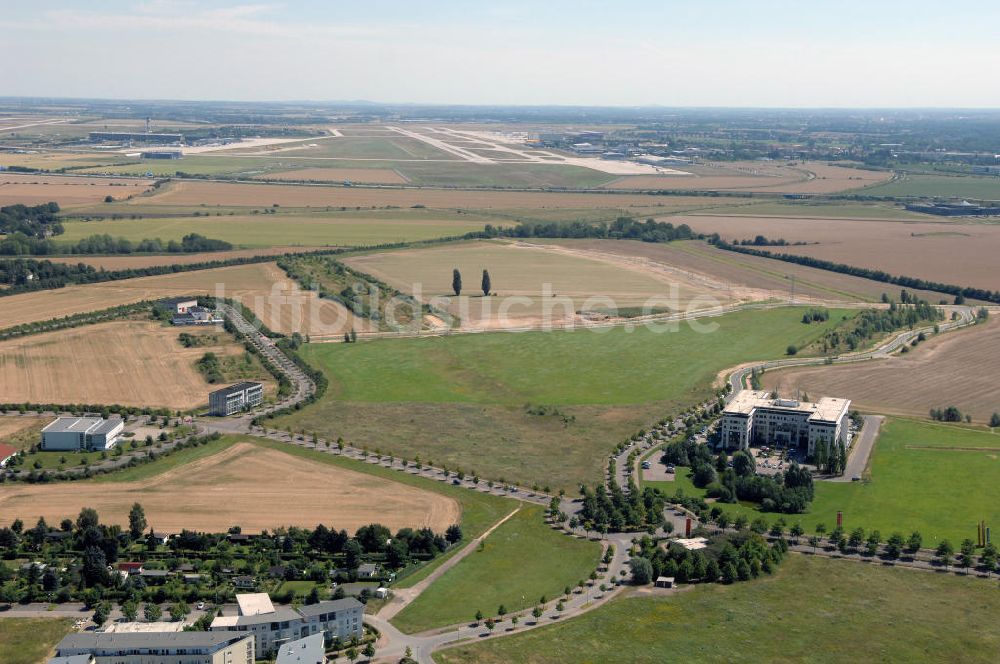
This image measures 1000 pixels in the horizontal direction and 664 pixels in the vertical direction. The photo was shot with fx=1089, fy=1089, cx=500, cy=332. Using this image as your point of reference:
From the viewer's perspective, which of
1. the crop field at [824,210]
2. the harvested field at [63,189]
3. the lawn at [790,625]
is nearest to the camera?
the lawn at [790,625]

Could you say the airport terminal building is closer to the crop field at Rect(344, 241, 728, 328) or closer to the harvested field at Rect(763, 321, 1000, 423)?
the harvested field at Rect(763, 321, 1000, 423)

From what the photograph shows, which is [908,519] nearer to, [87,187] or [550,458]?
[550,458]

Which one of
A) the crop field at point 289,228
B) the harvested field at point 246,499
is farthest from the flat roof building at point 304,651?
the crop field at point 289,228

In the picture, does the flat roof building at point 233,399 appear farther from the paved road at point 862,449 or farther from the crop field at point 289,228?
the crop field at point 289,228

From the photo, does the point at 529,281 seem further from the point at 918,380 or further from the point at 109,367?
the point at 109,367

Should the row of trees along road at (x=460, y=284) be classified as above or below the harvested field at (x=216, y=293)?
above

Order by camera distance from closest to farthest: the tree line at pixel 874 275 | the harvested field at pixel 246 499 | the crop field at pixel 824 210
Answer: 1. the harvested field at pixel 246 499
2. the tree line at pixel 874 275
3. the crop field at pixel 824 210

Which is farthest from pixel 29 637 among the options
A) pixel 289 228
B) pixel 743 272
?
pixel 289 228
